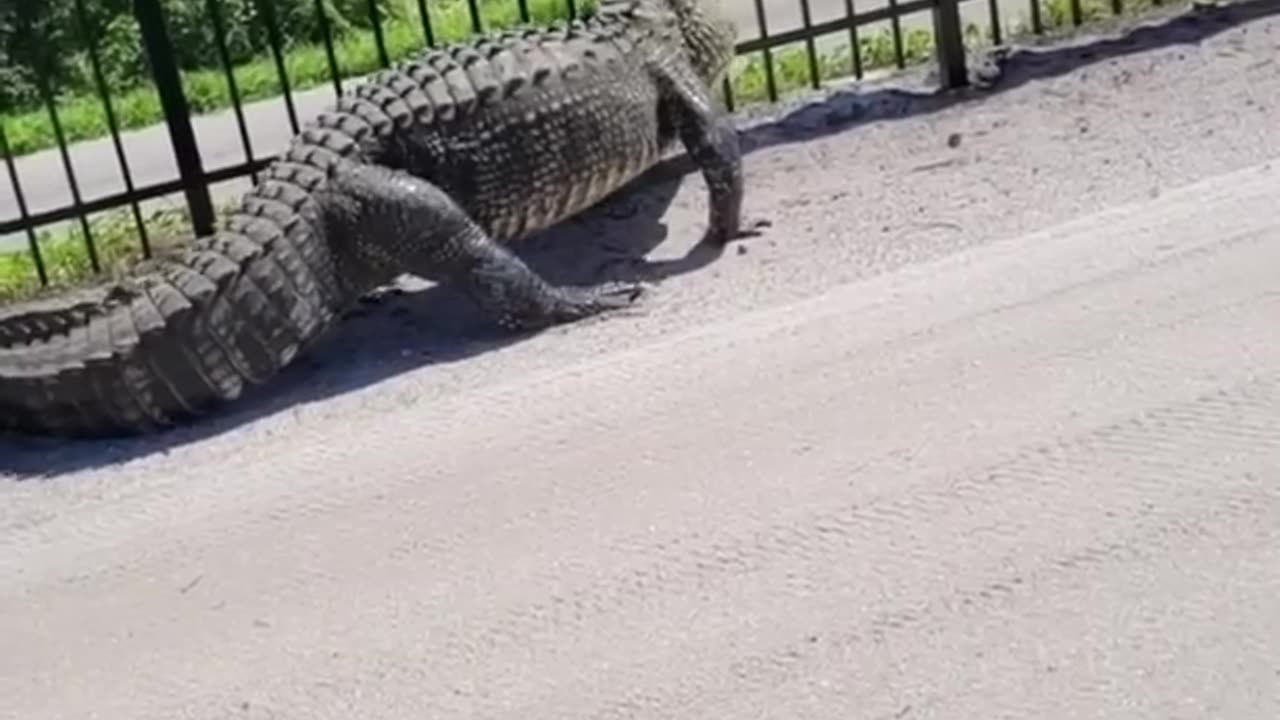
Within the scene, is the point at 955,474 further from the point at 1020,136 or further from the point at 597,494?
the point at 1020,136

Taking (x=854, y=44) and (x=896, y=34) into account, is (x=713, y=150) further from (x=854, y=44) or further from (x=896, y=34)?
(x=896, y=34)

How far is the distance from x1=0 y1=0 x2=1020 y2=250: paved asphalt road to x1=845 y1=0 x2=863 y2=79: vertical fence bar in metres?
0.78

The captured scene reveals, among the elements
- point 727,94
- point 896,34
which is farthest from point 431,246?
point 896,34

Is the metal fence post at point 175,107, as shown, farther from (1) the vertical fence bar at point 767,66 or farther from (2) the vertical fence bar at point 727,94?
(1) the vertical fence bar at point 767,66

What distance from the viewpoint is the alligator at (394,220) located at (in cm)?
658

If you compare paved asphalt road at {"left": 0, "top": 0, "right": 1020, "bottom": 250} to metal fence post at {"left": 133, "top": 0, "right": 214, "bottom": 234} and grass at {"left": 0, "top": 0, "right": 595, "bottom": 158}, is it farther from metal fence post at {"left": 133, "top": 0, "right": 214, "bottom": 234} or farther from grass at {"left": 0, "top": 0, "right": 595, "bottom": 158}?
metal fence post at {"left": 133, "top": 0, "right": 214, "bottom": 234}

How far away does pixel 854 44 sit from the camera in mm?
9484

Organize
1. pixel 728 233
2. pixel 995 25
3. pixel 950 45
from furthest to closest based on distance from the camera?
pixel 995 25
pixel 950 45
pixel 728 233

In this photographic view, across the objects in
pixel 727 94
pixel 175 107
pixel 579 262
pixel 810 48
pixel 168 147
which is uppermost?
pixel 175 107

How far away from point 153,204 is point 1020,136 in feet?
12.7

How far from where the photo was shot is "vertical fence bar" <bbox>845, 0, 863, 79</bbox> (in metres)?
9.18

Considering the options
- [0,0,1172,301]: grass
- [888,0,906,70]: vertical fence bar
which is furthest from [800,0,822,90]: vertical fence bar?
[888,0,906,70]: vertical fence bar

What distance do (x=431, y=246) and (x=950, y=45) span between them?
121 inches

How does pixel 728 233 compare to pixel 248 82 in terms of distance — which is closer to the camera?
pixel 728 233
